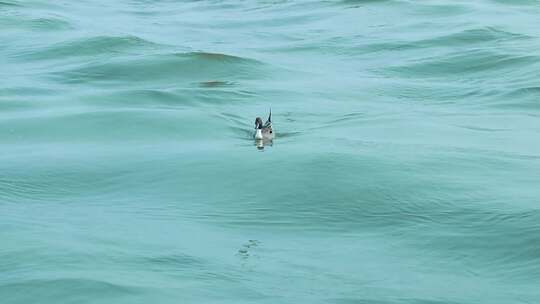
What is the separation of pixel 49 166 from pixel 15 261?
293cm

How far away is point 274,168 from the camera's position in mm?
11117

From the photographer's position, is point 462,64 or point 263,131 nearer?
point 263,131

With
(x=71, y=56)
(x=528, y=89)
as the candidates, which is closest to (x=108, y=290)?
(x=528, y=89)

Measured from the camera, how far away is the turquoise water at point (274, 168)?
26.4 ft

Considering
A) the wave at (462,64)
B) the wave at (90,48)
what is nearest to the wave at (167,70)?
the wave at (90,48)

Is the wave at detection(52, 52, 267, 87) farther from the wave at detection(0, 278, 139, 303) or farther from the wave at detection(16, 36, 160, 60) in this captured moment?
the wave at detection(0, 278, 139, 303)

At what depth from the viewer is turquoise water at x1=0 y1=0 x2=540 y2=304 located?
8.05 metres

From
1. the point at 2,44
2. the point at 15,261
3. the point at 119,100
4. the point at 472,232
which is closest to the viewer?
the point at 15,261

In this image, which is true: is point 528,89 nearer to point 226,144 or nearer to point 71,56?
point 226,144

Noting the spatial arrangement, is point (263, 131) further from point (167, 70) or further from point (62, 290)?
point (167, 70)

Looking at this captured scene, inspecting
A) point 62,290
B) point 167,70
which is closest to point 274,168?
point 62,290

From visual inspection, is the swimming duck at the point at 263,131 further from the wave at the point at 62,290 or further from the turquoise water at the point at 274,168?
the wave at the point at 62,290

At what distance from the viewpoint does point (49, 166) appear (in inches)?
441

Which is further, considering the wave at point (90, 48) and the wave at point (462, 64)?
the wave at point (90, 48)
